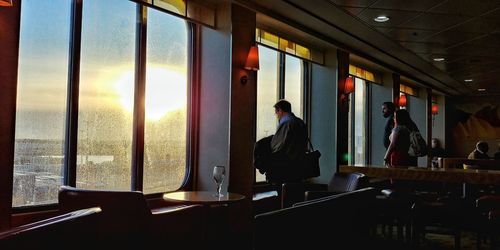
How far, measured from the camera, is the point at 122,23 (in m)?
4.12

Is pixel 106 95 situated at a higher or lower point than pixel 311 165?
higher

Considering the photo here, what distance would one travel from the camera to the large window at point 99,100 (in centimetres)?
337

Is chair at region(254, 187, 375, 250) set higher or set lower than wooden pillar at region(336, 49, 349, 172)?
lower

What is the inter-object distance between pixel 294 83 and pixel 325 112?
2.40ft

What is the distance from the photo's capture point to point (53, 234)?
119cm

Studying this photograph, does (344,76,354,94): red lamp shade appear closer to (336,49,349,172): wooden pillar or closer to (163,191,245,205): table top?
(336,49,349,172): wooden pillar

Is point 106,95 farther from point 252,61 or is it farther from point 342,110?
point 342,110

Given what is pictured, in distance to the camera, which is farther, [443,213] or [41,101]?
[443,213]

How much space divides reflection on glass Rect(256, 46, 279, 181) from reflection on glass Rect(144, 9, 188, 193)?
4.89ft

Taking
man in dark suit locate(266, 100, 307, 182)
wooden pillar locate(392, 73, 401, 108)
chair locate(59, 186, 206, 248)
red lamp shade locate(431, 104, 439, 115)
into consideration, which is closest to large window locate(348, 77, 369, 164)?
wooden pillar locate(392, 73, 401, 108)

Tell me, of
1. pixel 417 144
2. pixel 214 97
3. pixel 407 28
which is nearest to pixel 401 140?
pixel 417 144

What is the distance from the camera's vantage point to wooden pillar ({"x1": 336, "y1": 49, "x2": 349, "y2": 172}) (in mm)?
6966

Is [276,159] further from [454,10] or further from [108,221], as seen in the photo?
[454,10]

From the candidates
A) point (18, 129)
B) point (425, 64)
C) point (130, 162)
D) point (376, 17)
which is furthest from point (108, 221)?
point (425, 64)
